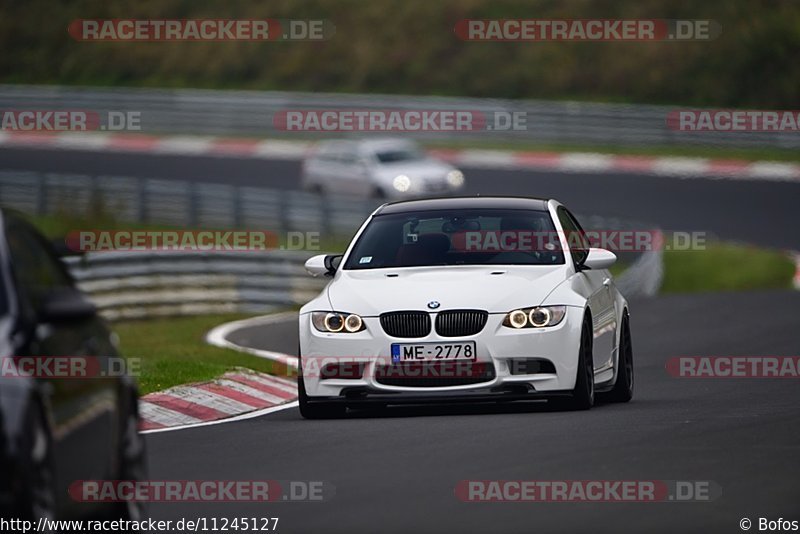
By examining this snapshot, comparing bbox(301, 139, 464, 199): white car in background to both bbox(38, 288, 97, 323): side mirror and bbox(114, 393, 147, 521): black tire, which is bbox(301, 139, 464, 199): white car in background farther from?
bbox(38, 288, 97, 323): side mirror

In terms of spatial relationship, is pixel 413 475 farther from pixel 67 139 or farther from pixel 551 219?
pixel 67 139

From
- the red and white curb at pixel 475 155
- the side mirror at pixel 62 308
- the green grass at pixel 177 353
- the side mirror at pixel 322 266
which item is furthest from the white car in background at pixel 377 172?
the side mirror at pixel 62 308

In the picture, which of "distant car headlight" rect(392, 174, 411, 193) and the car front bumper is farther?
"distant car headlight" rect(392, 174, 411, 193)

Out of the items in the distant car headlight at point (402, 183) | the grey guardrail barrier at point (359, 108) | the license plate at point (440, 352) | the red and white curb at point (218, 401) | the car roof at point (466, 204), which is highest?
the grey guardrail barrier at point (359, 108)

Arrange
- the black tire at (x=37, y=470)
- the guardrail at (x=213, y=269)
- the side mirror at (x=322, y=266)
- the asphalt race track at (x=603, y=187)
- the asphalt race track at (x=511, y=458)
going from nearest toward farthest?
the black tire at (x=37, y=470), the asphalt race track at (x=511, y=458), the side mirror at (x=322, y=266), the guardrail at (x=213, y=269), the asphalt race track at (x=603, y=187)

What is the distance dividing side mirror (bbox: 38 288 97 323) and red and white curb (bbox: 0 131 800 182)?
114 ft

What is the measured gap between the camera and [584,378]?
12.6m

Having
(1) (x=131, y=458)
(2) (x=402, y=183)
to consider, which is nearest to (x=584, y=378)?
(1) (x=131, y=458)

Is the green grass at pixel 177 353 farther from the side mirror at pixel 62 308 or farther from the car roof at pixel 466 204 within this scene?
the side mirror at pixel 62 308

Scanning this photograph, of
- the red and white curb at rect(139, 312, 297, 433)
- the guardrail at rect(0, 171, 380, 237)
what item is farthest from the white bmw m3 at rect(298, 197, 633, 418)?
the guardrail at rect(0, 171, 380, 237)

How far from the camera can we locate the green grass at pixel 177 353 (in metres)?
15.6

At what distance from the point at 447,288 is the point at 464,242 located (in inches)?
38.8

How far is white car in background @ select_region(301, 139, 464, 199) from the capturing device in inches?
1613

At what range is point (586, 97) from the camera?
171 ft
